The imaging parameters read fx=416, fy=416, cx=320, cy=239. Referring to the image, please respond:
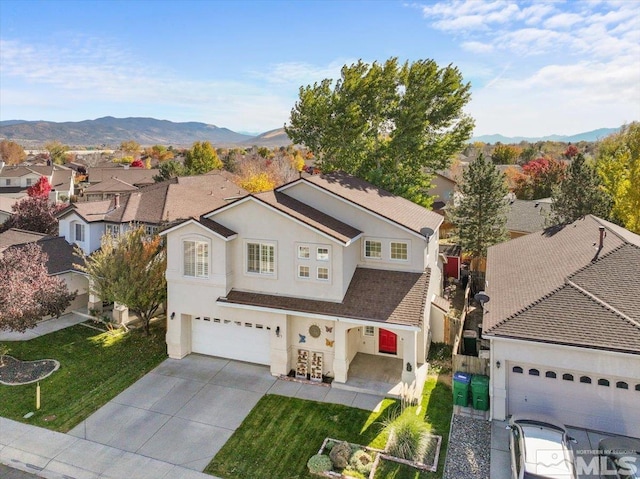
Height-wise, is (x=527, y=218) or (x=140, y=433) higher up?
(x=527, y=218)

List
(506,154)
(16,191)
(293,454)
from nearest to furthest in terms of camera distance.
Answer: (293,454)
(16,191)
(506,154)

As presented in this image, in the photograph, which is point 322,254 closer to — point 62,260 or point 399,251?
point 399,251

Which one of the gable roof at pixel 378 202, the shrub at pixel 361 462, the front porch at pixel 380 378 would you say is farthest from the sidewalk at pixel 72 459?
the gable roof at pixel 378 202

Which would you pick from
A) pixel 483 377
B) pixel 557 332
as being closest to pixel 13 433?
pixel 483 377

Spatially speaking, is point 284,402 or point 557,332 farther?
point 284,402

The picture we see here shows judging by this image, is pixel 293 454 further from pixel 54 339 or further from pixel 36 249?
pixel 36 249

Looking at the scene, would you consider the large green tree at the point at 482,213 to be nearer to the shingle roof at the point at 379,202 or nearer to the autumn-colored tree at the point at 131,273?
the shingle roof at the point at 379,202

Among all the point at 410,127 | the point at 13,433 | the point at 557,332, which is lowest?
the point at 13,433

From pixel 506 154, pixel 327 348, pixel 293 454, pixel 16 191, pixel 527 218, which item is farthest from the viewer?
pixel 506 154
